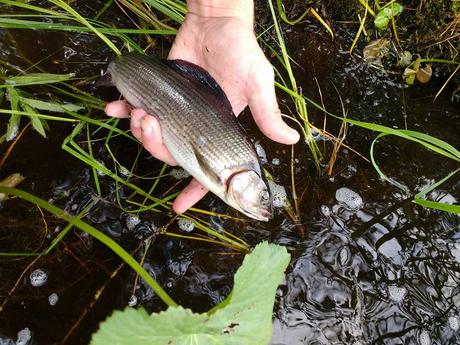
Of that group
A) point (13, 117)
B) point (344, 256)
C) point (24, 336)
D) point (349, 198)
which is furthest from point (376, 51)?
point (24, 336)

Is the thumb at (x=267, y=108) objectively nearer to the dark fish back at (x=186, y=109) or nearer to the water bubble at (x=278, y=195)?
the dark fish back at (x=186, y=109)

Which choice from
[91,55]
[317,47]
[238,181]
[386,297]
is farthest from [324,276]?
[91,55]

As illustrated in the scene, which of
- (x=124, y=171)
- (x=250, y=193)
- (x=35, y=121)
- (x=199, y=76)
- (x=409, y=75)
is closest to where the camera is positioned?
(x=250, y=193)

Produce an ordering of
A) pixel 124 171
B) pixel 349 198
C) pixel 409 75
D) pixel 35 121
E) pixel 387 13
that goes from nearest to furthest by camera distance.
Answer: pixel 35 121, pixel 124 171, pixel 349 198, pixel 387 13, pixel 409 75

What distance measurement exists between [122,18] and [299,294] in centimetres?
217

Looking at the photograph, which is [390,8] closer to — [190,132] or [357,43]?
[357,43]

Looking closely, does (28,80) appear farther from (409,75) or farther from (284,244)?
(409,75)

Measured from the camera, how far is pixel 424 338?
2193mm

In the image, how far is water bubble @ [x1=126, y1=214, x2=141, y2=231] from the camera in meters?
2.34

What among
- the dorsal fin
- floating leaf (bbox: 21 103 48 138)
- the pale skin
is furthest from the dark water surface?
the dorsal fin

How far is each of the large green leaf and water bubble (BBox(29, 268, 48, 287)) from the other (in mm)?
977

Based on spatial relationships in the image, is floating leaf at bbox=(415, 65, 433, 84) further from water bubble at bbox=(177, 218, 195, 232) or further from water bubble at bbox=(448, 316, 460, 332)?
water bubble at bbox=(177, 218, 195, 232)

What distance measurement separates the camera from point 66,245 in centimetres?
220

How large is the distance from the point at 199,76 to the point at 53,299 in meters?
1.21
